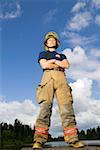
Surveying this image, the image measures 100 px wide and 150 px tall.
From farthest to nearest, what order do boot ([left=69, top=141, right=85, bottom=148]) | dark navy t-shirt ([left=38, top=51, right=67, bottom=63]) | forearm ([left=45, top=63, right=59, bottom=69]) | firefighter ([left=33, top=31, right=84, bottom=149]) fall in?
1. dark navy t-shirt ([left=38, top=51, right=67, bottom=63])
2. forearm ([left=45, top=63, right=59, bottom=69])
3. firefighter ([left=33, top=31, right=84, bottom=149])
4. boot ([left=69, top=141, right=85, bottom=148])

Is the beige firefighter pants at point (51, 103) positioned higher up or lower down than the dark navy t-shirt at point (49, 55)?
lower down

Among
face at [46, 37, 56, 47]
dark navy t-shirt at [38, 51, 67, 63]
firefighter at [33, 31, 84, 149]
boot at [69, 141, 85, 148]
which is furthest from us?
face at [46, 37, 56, 47]

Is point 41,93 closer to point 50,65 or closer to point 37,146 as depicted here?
point 50,65

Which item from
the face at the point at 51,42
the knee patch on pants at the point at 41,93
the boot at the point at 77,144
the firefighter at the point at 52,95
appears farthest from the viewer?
the face at the point at 51,42

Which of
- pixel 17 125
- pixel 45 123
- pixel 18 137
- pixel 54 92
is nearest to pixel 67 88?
pixel 54 92

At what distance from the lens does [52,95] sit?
7133 millimetres

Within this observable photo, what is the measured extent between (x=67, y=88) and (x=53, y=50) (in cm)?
86

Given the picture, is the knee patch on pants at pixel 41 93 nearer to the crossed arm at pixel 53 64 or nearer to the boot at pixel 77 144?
the crossed arm at pixel 53 64

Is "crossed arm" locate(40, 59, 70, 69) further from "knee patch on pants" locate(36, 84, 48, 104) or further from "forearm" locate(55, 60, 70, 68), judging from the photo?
"knee patch on pants" locate(36, 84, 48, 104)

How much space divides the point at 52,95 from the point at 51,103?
16 cm

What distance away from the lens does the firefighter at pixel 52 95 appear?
22.7 feet

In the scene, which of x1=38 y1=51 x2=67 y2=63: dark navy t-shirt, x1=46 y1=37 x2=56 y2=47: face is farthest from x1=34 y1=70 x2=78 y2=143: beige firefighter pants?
x1=46 y1=37 x2=56 y2=47: face

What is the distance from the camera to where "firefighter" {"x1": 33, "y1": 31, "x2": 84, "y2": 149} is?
272 inches

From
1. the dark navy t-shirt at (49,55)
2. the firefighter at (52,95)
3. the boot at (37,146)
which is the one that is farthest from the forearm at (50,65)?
the boot at (37,146)
